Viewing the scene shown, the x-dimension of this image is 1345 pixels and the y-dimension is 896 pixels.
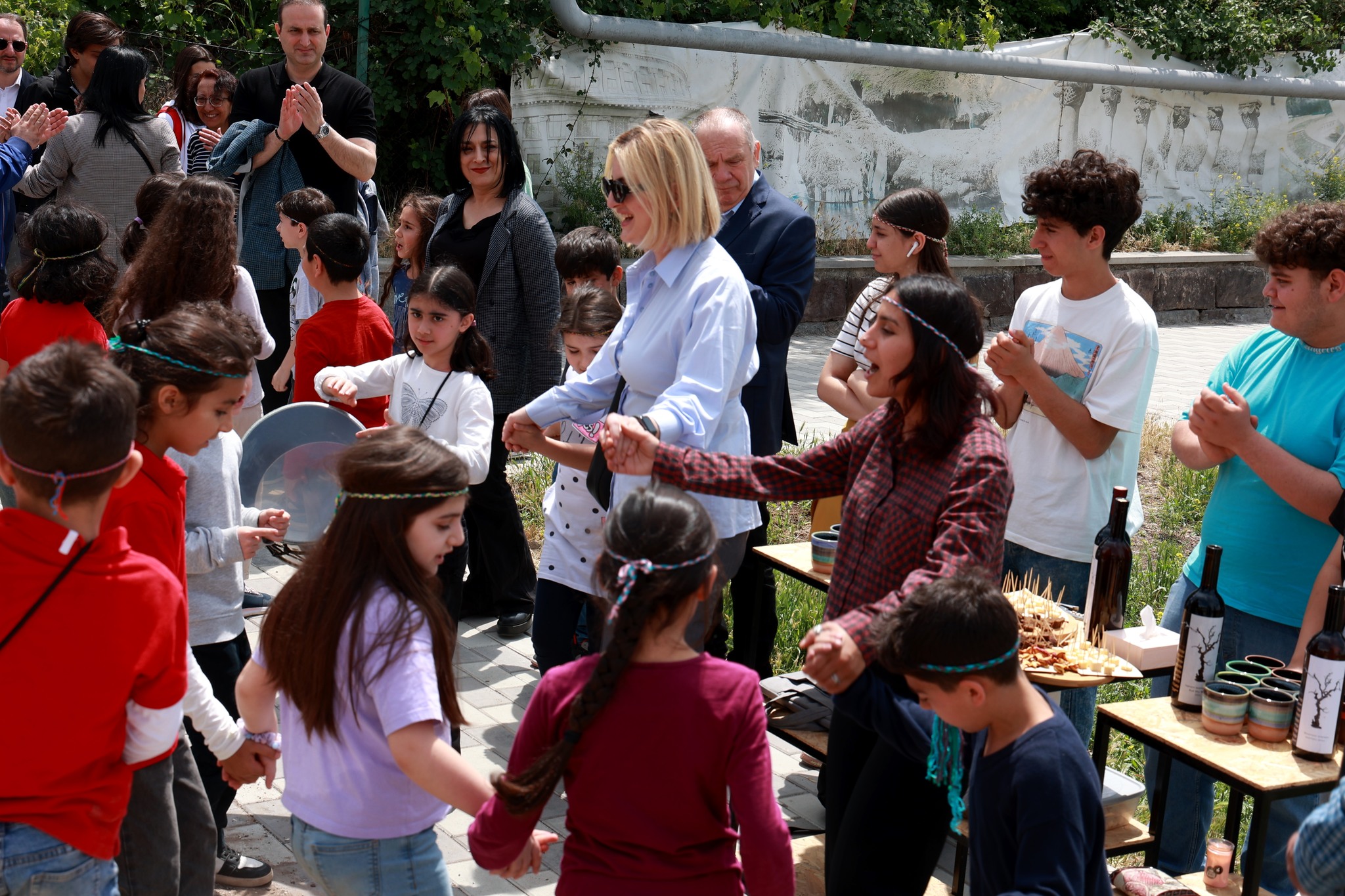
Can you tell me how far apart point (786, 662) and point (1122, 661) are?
212 cm

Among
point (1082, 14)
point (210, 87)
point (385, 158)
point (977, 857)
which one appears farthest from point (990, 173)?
point (977, 857)

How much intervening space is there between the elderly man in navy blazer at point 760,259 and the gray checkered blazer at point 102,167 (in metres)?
2.73

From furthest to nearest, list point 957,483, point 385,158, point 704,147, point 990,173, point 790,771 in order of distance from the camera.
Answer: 1. point 990,173
2. point 385,158
3. point 704,147
4. point 790,771
5. point 957,483

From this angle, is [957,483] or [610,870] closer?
[610,870]

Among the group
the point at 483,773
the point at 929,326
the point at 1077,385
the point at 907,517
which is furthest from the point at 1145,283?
the point at 907,517

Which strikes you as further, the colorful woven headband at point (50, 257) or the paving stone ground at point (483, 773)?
the colorful woven headband at point (50, 257)

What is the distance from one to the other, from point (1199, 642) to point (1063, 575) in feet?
2.27

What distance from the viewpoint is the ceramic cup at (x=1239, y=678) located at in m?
3.06

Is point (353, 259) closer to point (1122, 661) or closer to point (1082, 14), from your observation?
point (1122, 661)

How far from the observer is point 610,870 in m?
2.18

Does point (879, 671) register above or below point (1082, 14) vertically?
below

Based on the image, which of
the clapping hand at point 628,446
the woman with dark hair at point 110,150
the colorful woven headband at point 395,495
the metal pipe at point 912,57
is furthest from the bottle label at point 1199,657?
the metal pipe at point 912,57

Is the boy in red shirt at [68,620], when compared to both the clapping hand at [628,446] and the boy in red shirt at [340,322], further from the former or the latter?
the boy in red shirt at [340,322]

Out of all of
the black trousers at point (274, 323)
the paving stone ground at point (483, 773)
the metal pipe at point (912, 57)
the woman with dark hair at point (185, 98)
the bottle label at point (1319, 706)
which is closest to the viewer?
the bottle label at point (1319, 706)
